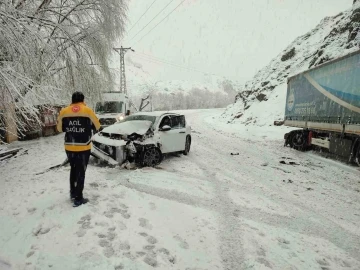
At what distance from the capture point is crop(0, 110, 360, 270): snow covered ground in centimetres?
328

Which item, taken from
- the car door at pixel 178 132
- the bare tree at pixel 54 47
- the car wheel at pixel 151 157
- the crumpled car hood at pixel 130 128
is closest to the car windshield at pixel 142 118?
the crumpled car hood at pixel 130 128

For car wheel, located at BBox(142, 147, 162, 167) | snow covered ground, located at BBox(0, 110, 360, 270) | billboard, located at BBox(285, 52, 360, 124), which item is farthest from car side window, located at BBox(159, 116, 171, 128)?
billboard, located at BBox(285, 52, 360, 124)

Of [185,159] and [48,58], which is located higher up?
[48,58]

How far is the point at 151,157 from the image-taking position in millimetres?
7484

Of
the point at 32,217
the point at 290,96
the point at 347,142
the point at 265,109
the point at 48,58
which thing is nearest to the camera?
the point at 32,217

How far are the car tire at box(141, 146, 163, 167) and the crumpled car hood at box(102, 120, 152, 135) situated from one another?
55cm

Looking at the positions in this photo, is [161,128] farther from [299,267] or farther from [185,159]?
[299,267]

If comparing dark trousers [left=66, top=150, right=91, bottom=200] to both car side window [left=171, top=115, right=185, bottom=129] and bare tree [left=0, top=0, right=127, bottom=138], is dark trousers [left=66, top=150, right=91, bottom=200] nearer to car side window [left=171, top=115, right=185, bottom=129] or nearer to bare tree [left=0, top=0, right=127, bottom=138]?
bare tree [left=0, top=0, right=127, bottom=138]

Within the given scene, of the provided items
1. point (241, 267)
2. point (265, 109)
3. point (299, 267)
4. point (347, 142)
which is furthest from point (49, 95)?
point (265, 109)

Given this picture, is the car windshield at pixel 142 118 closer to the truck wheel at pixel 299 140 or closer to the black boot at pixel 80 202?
the black boot at pixel 80 202

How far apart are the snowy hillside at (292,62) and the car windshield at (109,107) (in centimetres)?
1426

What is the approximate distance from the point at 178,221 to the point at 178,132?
4.95m

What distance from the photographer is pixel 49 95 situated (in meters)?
6.20

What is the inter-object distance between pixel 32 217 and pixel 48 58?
15.5ft
